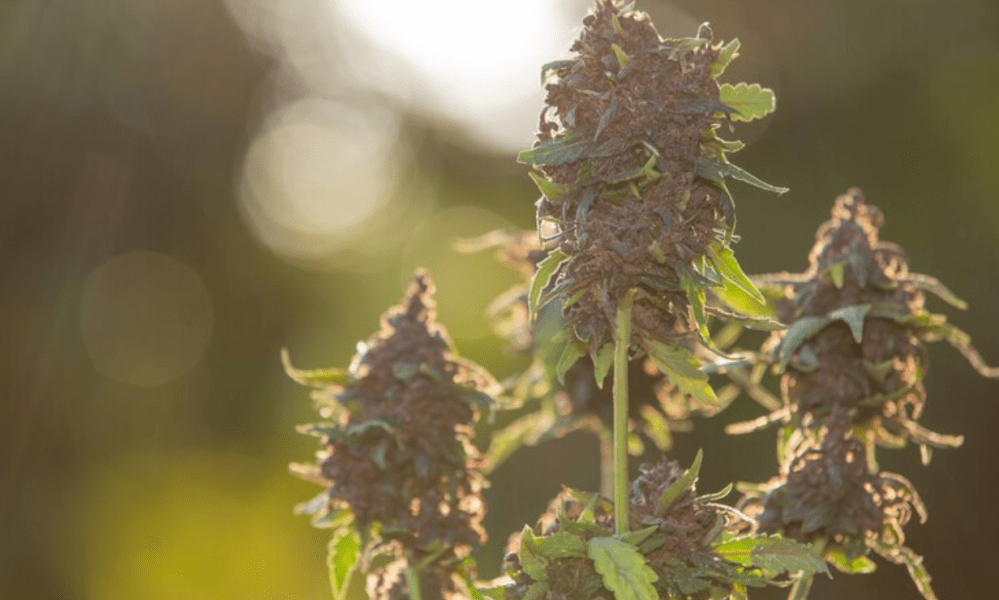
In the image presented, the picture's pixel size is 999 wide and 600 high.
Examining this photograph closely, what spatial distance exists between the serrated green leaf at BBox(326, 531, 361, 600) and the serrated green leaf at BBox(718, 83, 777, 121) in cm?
213

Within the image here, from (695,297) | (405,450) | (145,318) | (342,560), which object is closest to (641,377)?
(405,450)

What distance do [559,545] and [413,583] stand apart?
4.47 ft

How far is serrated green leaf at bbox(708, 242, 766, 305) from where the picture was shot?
12.1 feet

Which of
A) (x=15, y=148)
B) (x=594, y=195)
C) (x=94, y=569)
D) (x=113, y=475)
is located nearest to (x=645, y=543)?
(x=594, y=195)

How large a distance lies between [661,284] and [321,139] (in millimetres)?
34659

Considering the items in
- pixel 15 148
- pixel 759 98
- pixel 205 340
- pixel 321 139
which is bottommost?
pixel 759 98

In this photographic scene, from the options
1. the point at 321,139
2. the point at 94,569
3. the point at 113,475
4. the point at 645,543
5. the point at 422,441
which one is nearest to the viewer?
the point at 645,543

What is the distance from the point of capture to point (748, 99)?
3.66m

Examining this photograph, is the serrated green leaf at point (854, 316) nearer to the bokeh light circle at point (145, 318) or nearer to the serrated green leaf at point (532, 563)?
the serrated green leaf at point (532, 563)

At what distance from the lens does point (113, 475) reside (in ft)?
69.7

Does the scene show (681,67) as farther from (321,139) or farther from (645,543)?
(321,139)

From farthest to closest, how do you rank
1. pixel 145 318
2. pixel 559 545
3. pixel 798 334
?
1. pixel 145 318
2. pixel 798 334
3. pixel 559 545

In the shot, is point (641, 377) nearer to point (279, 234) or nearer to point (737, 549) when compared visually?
point (737, 549)

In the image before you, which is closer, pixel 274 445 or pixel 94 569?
pixel 94 569
